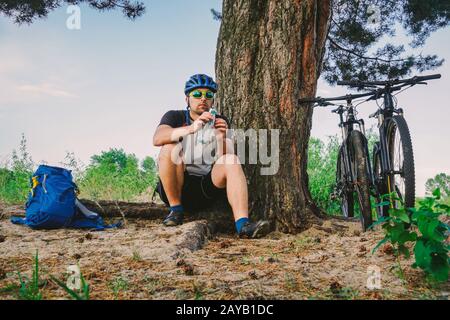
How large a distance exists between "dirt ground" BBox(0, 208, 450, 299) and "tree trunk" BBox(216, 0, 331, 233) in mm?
391

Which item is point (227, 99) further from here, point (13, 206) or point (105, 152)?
point (105, 152)

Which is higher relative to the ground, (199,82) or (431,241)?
(199,82)

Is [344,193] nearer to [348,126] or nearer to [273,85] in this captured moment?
[348,126]

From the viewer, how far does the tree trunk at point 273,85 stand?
13.3ft

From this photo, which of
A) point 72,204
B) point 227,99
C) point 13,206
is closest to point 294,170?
point 227,99

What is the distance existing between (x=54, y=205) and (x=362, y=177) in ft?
9.04

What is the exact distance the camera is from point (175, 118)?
3.99m

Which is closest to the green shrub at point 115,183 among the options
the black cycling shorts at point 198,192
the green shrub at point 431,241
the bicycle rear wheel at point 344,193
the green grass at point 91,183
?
the green grass at point 91,183

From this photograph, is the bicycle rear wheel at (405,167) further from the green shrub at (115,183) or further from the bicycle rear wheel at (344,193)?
the green shrub at (115,183)

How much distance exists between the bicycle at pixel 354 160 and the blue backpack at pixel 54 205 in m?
2.36

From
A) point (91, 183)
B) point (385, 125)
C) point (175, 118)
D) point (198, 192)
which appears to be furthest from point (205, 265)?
point (91, 183)

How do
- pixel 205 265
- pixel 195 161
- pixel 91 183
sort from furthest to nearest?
1. pixel 91 183
2. pixel 195 161
3. pixel 205 265

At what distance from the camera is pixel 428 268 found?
2.03 m

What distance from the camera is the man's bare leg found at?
3.83 meters
